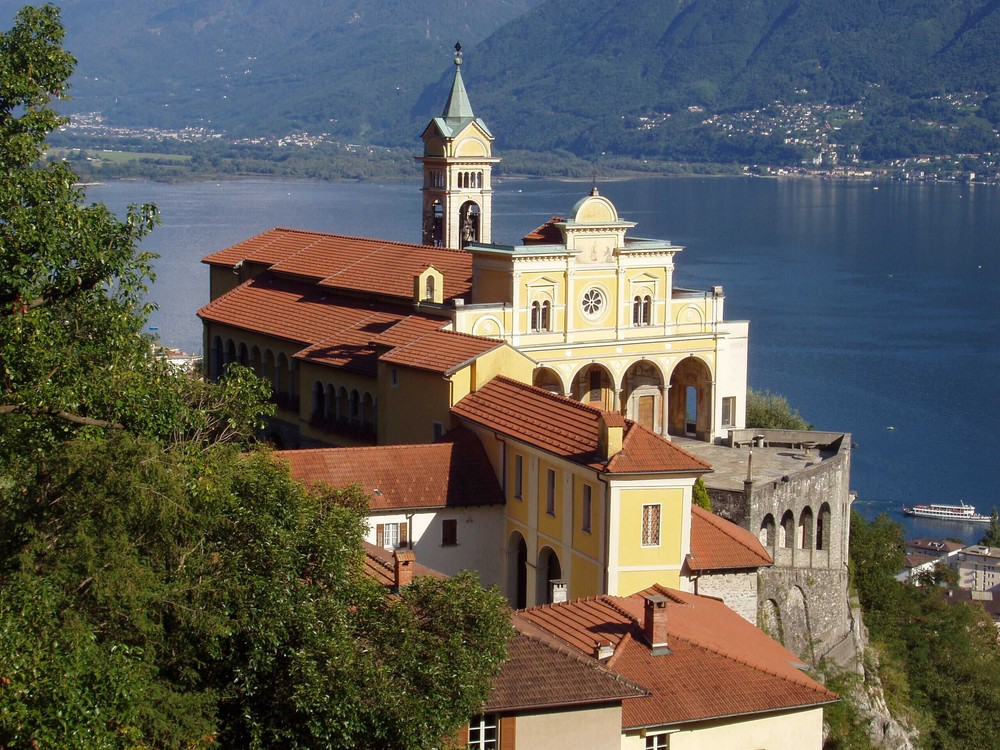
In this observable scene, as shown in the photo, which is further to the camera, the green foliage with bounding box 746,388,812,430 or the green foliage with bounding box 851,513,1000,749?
the green foliage with bounding box 746,388,812,430

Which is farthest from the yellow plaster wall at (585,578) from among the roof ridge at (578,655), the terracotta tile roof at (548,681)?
the terracotta tile roof at (548,681)

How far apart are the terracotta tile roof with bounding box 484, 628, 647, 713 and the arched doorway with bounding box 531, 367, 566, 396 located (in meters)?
19.3

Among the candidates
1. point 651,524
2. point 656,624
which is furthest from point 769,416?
point 656,624

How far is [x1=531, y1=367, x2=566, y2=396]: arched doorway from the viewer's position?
37.1 m

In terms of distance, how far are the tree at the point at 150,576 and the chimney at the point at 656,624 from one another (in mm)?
4564

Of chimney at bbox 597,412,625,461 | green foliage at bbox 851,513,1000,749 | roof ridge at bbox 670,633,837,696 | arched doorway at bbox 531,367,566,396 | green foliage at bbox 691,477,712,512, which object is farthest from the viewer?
arched doorway at bbox 531,367,566,396

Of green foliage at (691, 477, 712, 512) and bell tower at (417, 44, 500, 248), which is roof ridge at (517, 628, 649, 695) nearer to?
green foliage at (691, 477, 712, 512)

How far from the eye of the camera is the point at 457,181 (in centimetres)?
4725

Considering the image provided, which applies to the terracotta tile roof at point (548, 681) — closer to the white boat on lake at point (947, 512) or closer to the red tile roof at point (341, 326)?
the red tile roof at point (341, 326)

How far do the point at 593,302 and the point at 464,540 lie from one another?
35.1ft

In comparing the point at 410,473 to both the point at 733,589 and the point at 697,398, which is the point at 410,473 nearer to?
the point at 733,589

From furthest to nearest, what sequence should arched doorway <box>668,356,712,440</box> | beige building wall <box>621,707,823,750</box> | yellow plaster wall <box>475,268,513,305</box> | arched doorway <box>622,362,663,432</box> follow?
arched doorway <box>668,356,712,440</box>, arched doorway <box>622,362,663,432</box>, yellow plaster wall <box>475,268,513,305</box>, beige building wall <box>621,707,823,750</box>

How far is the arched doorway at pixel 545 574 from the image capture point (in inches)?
1075

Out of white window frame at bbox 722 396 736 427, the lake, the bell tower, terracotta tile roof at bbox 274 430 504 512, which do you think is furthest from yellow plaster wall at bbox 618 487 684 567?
the lake
